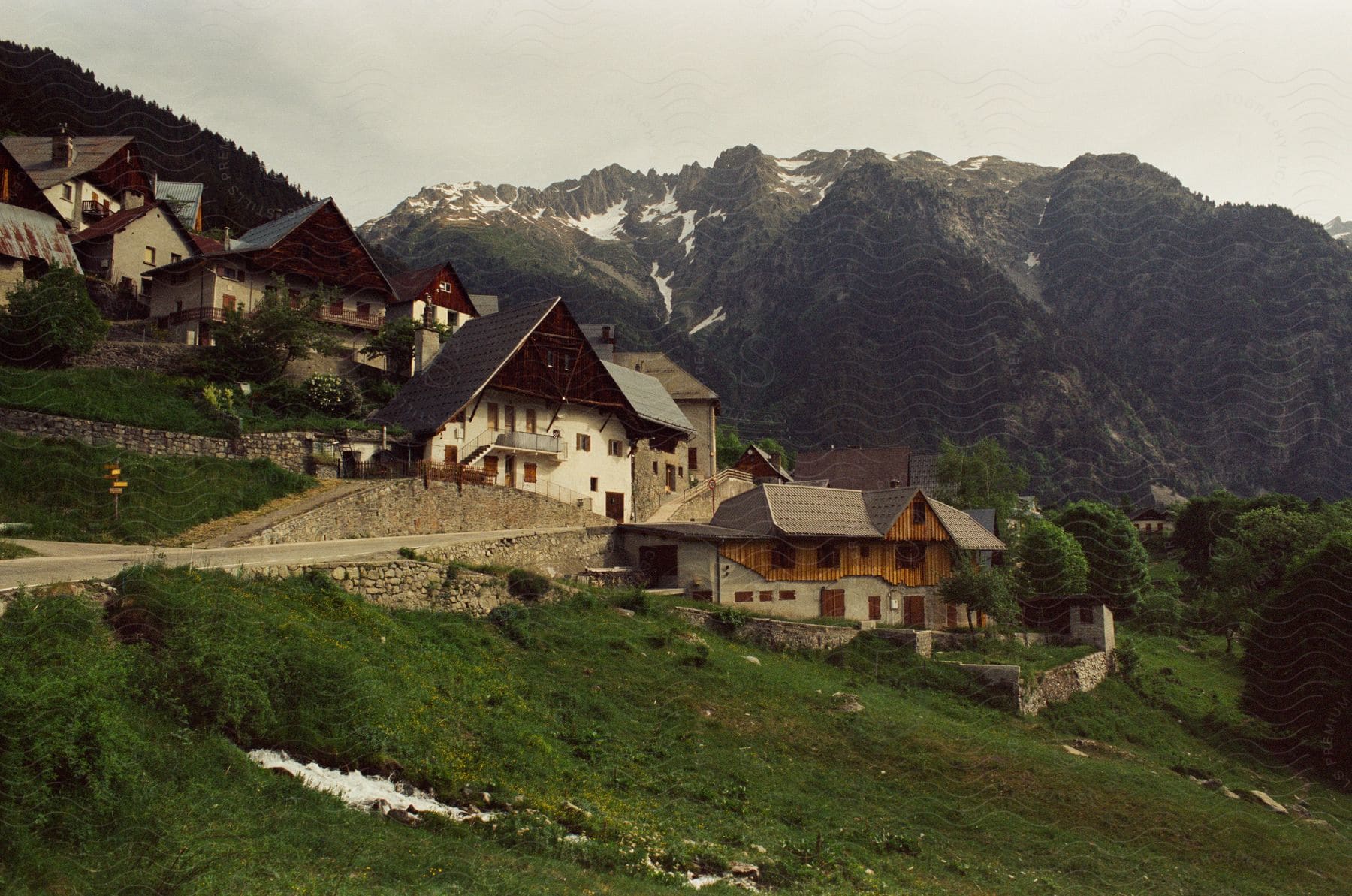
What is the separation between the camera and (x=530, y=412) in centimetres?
3928

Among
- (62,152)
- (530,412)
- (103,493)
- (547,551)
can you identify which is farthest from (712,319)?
(103,493)

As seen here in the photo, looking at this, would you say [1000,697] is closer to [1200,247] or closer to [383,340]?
[383,340]

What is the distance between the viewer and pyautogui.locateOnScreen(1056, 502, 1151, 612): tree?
5100 centimetres

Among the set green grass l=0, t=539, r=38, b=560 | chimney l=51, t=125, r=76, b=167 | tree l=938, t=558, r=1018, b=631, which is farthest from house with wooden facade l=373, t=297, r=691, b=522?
chimney l=51, t=125, r=76, b=167

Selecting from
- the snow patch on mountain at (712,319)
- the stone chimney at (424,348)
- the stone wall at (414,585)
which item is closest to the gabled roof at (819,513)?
the stone wall at (414,585)

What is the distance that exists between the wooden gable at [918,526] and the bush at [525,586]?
17.4 metres

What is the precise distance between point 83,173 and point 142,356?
2529 centimetres

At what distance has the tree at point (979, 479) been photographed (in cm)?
6650

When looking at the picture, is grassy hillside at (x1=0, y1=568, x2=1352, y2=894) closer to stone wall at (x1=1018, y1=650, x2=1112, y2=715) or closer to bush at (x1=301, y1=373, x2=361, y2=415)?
stone wall at (x1=1018, y1=650, x2=1112, y2=715)

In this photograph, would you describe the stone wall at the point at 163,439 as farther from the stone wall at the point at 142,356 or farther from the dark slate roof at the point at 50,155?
the dark slate roof at the point at 50,155

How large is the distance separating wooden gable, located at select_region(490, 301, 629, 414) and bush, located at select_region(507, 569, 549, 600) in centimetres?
1621

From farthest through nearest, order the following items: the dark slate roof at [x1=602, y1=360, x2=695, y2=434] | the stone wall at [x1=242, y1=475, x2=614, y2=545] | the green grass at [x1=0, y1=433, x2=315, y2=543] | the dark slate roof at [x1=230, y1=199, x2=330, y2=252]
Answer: the dark slate roof at [x1=602, y1=360, x2=695, y2=434] < the dark slate roof at [x1=230, y1=199, x2=330, y2=252] < the stone wall at [x1=242, y1=475, x2=614, y2=545] < the green grass at [x1=0, y1=433, x2=315, y2=543]

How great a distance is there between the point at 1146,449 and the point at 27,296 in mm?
137929

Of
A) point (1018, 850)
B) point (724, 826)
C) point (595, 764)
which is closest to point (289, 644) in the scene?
point (595, 764)
